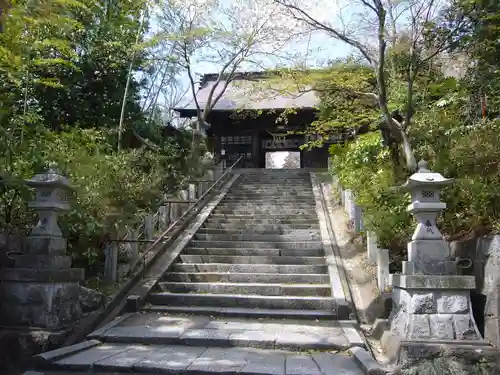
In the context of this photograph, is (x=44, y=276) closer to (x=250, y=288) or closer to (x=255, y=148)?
(x=250, y=288)

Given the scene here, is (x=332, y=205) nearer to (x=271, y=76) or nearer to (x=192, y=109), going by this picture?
(x=271, y=76)

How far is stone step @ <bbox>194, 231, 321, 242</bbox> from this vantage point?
907 centimetres

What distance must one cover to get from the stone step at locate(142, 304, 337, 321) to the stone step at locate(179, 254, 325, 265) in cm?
163

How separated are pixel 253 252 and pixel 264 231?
4.10 feet

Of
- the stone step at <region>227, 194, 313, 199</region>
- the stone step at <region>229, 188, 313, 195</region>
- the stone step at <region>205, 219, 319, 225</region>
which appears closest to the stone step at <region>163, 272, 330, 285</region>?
the stone step at <region>205, 219, 319, 225</region>

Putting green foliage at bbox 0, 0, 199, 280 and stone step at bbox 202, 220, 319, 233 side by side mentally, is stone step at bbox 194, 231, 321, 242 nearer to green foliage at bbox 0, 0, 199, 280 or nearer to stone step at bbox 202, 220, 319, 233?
stone step at bbox 202, 220, 319, 233

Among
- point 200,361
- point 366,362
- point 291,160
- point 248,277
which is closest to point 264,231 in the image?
point 248,277

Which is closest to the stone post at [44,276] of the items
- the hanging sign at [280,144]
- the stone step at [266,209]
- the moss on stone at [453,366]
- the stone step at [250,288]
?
the stone step at [250,288]

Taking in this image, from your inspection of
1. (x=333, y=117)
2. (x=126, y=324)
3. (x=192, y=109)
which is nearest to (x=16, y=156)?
(x=126, y=324)

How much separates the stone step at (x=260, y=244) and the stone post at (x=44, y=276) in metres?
3.83

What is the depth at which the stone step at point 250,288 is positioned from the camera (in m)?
6.84

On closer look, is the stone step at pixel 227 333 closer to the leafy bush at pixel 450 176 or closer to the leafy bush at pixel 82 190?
the leafy bush at pixel 82 190

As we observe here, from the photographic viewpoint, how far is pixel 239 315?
20.6ft

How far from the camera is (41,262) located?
5.07 m
